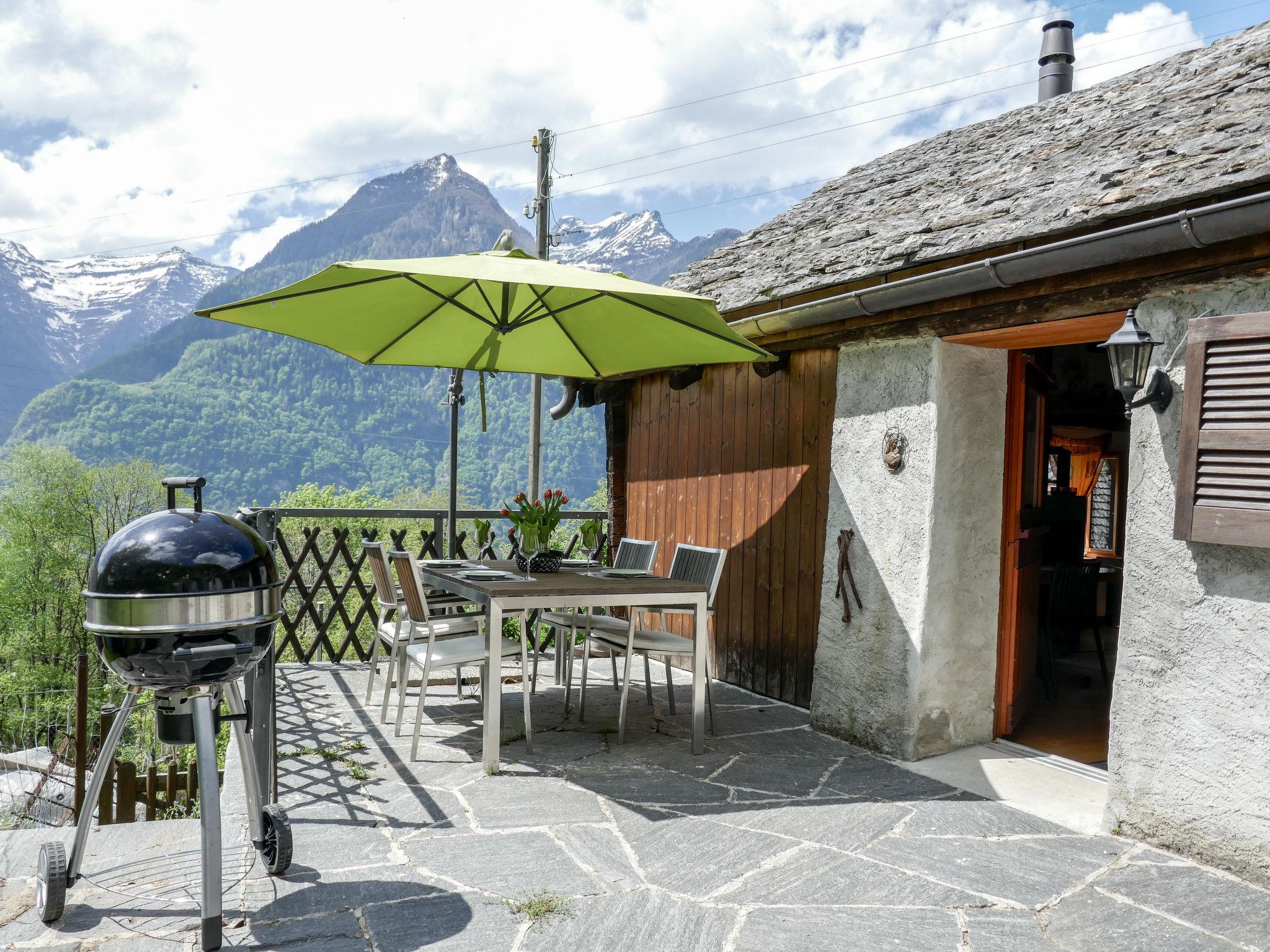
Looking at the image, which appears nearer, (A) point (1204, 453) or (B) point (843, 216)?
(A) point (1204, 453)

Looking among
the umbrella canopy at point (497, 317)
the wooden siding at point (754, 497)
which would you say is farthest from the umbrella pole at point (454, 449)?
the wooden siding at point (754, 497)

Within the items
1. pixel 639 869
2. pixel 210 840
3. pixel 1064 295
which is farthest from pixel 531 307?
pixel 210 840

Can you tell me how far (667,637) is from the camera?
484 cm

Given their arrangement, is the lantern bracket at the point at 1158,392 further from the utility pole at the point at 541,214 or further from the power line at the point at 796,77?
the utility pole at the point at 541,214

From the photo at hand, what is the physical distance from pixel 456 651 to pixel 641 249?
468 feet

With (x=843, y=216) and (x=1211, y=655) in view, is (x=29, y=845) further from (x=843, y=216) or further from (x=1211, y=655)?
(x=843, y=216)

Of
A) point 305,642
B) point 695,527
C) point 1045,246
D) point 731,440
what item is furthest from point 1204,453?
point 305,642

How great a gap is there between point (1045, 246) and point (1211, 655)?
5.27 feet

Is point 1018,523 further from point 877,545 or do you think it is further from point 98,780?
point 98,780

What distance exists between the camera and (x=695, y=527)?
6.43m

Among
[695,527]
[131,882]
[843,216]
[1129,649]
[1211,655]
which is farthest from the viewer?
[695,527]

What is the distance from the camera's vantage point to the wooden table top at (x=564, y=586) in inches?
161

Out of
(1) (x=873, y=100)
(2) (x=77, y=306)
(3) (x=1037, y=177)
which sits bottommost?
(3) (x=1037, y=177)

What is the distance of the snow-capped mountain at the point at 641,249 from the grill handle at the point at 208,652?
405 feet
